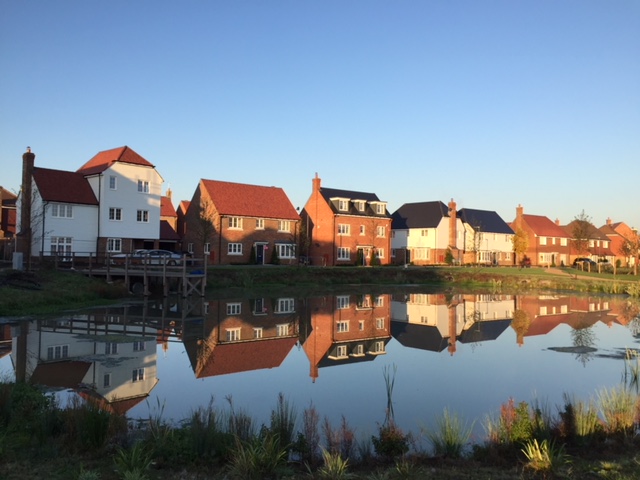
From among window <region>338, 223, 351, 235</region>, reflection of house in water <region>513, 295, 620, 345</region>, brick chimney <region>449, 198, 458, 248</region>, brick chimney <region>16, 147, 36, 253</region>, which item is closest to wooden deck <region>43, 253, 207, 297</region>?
brick chimney <region>16, 147, 36, 253</region>

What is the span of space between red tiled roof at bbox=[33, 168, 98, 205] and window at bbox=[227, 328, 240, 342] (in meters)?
23.8

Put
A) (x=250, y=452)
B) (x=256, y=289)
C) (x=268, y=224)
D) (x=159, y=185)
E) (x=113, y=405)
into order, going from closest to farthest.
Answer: (x=250, y=452)
(x=113, y=405)
(x=256, y=289)
(x=159, y=185)
(x=268, y=224)

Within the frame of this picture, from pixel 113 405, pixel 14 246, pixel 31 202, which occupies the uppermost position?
pixel 31 202

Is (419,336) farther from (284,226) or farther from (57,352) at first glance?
(284,226)

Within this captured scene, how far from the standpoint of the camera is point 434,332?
22500 millimetres

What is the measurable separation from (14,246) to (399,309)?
28190mm

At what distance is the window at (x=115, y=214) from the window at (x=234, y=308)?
1656 cm

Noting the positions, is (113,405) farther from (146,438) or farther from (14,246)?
(14,246)

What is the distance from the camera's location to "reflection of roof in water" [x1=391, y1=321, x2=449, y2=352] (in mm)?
19594

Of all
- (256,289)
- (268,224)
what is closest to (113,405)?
(256,289)

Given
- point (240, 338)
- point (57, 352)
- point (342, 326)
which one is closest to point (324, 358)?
point (240, 338)

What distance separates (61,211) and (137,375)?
1161 inches

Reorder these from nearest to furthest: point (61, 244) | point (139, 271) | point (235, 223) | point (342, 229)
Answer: point (139, 271)
point (61, 244)
point (235, 223)
point (342, 229)

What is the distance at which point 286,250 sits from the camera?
5294 cm
